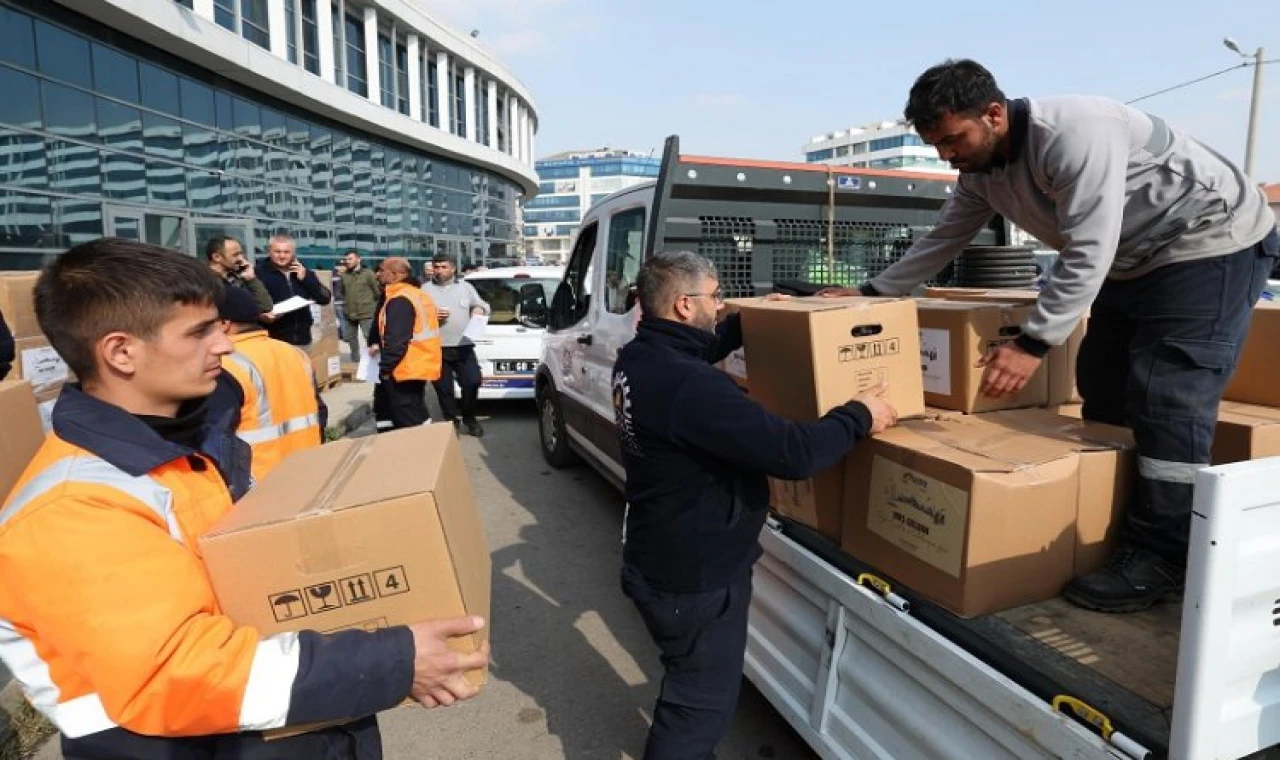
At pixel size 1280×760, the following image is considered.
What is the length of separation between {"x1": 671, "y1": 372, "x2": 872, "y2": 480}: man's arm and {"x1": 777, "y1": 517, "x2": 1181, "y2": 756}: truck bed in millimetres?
423

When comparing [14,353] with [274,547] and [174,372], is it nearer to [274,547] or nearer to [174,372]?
[174,372]

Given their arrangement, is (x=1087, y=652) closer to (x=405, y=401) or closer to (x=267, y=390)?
(x=267, y=390)

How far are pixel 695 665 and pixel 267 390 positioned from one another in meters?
1.73

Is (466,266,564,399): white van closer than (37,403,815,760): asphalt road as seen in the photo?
No

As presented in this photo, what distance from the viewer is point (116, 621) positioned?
999 millimetres

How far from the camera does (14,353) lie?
3.82m

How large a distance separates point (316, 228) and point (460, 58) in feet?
45.1

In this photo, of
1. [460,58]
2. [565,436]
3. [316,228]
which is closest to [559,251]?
[460,58]

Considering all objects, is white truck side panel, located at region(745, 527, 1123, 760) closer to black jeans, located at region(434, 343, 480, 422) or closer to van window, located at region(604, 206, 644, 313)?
van window, located at region(604, 206, 644, 313)

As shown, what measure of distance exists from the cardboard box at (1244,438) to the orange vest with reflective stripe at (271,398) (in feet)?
9.25

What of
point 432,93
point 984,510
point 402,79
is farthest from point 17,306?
point 432,93

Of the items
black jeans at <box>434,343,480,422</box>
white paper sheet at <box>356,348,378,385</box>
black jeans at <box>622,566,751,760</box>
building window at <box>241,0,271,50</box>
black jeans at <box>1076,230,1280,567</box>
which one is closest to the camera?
black jeans at <box>1076,230,1280,567</box>

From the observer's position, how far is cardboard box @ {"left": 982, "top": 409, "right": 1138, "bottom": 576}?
1922mm

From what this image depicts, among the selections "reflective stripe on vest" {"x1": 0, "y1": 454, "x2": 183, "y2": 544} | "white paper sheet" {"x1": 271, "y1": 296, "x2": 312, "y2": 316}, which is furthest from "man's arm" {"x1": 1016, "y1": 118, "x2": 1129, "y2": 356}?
"white paper sheet" {"x1": 271, "y1": 296, "x2": 312, "y2": 316}
